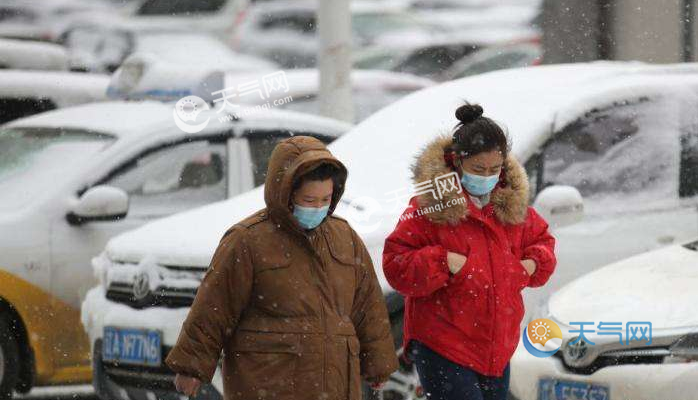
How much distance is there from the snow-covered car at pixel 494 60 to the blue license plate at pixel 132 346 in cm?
1331

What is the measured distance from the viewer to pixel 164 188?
8172mm

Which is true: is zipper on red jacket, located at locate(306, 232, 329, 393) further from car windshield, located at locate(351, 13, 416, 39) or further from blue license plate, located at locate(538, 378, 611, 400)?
car windshield, located at locate(351, 13, 416, 39)

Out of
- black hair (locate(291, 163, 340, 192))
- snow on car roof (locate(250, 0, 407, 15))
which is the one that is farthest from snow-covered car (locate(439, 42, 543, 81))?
black hair (locate(291, 163, 340, 192))

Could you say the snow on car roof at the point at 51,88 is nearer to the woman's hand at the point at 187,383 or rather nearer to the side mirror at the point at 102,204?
the side mirror at the point at 102,204

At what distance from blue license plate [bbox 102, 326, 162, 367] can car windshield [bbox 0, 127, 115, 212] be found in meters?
1.35

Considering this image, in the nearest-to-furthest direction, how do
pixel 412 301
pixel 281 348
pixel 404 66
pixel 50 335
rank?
pixel 281 348
pixel 412 301
pixel 50 335
pixel 404 66

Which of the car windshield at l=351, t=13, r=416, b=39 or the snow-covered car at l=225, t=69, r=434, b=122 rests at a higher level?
the car windshield at l=351, t=13, r=416, b=39

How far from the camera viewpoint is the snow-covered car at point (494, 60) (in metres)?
19.9

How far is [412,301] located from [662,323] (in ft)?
3.54

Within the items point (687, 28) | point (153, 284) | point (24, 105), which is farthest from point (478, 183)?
point (687, 28)

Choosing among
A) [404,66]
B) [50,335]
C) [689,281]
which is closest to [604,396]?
[689,281]

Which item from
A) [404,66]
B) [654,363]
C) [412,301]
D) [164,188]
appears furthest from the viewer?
[404,66]

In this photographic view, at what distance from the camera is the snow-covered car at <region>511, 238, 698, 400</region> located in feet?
17.9

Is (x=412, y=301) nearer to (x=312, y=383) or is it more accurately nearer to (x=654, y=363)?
(x=312, y=383)
